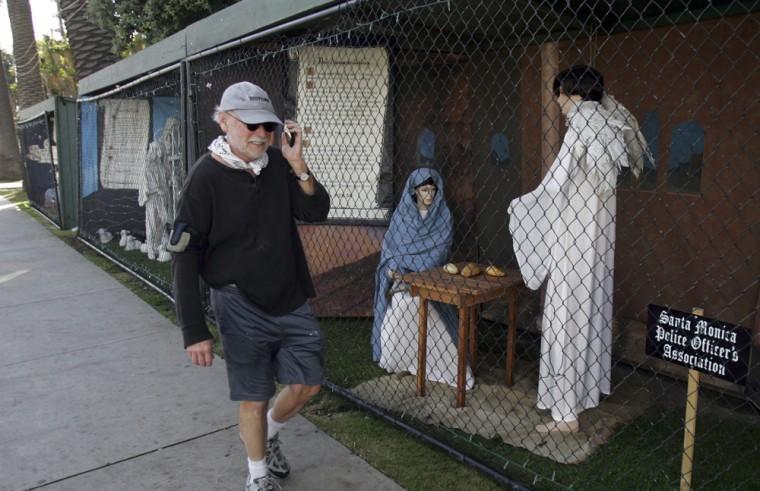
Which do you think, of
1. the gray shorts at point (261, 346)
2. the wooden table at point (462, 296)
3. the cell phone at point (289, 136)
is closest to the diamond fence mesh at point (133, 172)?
the wooden table at point (462, 296)

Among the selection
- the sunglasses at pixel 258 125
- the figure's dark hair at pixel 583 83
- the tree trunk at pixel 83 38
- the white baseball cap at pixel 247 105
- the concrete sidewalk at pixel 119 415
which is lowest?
the concrete sidewalk at pixel 119 415

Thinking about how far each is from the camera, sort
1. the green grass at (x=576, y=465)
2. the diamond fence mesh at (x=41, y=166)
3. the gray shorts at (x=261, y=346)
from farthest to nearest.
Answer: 1. the diamond fence mesh at (x=41, y=166)
2. the green grass at (x=576, y=465)
3. the gray shorts at (x=261, y=346)

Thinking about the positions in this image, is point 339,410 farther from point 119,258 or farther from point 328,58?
point 119,258

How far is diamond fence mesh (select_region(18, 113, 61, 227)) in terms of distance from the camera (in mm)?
11137

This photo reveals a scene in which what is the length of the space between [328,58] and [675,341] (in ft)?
11.5

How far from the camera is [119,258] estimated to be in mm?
7707

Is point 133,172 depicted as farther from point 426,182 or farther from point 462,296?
point 462,296

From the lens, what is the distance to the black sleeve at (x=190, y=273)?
2.41 m

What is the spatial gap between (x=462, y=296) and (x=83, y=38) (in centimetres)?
1178

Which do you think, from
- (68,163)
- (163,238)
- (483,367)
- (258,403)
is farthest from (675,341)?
(68,163)

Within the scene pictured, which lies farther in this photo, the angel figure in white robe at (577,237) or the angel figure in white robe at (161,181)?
the angel figure in white robe at (161,181)

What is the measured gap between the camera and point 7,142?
71.8 feet

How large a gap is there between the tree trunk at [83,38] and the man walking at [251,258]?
11470 millimetres

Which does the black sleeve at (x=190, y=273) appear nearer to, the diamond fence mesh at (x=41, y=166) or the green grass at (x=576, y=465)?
the green grass at (x=576, y=465)
